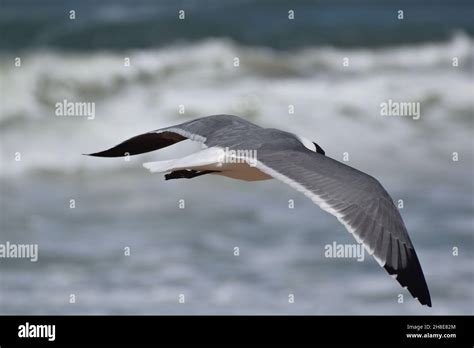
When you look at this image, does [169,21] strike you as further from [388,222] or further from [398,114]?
[388,222]

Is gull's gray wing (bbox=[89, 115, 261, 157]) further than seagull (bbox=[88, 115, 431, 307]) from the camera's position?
Yes

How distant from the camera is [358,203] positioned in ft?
Result: 8.86

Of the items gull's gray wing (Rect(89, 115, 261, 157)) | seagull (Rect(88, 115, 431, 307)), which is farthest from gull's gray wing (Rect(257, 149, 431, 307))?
gull's gray wing (Rect(89, 115, 261, 157))

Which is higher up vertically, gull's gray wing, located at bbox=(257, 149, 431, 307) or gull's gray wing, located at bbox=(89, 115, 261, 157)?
gull's gray wing, located at bbox=(89, 115, 261, 157)

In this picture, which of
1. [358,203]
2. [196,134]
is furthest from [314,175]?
[196,134]

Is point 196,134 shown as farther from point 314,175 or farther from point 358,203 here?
point 358,203

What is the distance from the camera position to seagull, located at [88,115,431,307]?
259 cm

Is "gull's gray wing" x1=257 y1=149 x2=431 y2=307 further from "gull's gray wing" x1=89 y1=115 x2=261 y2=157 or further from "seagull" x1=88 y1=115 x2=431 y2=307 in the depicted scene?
"gull's gray wing" x1=89 y1=115 x2=261 y2=157

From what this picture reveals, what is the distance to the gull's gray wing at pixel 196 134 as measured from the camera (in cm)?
320

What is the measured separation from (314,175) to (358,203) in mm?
162

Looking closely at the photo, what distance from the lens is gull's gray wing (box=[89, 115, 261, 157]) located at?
10.5ft

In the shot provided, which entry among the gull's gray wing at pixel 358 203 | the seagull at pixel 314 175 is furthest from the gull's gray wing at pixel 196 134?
the gull's gray wing at pixel 358 203

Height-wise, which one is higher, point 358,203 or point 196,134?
point 196,134
